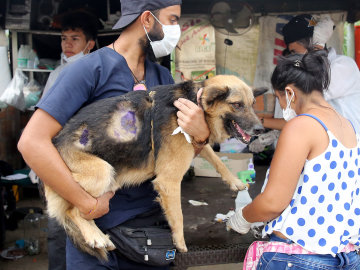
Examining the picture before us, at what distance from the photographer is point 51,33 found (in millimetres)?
6203

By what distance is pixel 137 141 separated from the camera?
2199mm

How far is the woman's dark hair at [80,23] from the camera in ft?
16.6

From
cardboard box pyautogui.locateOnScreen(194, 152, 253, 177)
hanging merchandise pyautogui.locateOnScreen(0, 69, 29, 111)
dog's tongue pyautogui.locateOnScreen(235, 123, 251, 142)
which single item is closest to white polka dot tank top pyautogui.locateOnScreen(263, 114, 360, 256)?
dog's tongue pyautogui.locateOnScreen(235, 123, 251, 142)

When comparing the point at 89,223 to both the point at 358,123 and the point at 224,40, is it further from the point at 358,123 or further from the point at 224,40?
the point at 224,40

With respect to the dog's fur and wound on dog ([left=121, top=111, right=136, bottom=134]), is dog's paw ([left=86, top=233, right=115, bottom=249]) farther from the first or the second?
wound on dog ([left=121, top=111, right=136, bottom=134])

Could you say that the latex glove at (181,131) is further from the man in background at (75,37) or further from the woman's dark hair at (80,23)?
the woman's dark hair at (80,23)

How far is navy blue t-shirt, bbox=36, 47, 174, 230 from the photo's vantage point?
1.85 metres

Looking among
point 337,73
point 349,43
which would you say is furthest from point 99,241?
point 349,43

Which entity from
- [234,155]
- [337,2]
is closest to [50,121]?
[234,155]

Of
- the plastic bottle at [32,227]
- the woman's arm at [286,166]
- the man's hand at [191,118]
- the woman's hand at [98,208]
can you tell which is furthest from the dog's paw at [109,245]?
the plastic bottle at [32,227]

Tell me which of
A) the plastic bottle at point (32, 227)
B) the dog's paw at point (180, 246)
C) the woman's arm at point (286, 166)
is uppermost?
the woman's arm at point (286, 166)

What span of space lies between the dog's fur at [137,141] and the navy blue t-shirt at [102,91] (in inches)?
2.4

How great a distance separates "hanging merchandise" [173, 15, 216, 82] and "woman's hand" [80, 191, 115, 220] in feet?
12.9

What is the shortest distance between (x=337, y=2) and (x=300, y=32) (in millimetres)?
2018
